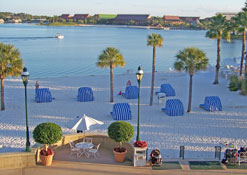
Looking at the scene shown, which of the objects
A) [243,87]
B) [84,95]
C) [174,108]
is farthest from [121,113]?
[243,87]

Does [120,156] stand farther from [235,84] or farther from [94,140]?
[235,84]

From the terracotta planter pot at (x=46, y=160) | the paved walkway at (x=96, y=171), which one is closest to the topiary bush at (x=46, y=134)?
the terracotta planter pot at (x=46, y=160)

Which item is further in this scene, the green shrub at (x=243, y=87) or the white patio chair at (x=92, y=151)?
the green shrub at (x=243, y=87)

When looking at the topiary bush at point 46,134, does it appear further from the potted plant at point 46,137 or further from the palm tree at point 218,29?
the palm tree at point 218,29

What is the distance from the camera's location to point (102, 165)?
11500 mm

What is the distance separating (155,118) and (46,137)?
33.9ft

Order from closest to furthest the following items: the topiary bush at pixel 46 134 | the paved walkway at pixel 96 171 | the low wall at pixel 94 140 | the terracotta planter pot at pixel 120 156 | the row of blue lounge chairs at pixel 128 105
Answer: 1. the paved walkway at pixel 96 171
2. the topiary bush at pixel 46 134
3. the terracotta planter pot at pixel 120 156
4. the low wall at pixel 94 140
5. the row of blue lounge chairs at pixel 128 105

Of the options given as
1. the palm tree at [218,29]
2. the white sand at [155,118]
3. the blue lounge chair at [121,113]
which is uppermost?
the palm tree at [218,29]

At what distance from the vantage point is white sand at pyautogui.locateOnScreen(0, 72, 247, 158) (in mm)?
15763

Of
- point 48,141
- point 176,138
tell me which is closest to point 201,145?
point 176,138

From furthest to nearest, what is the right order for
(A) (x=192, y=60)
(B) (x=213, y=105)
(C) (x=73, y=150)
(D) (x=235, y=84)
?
(D) (x=235, y=84)
(A) (x=192, y=60)
(B) (x=213, y=105)
(C) (x=73, y=150)

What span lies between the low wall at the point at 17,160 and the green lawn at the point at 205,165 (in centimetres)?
537

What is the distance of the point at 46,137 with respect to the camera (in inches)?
438

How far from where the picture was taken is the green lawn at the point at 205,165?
A: 37.8ft
